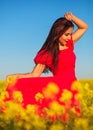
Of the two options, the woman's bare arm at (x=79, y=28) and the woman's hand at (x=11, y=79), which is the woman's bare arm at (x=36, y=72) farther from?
the woman's bare arm at (x=79, y=28)

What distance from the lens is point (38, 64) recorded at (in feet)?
17.0

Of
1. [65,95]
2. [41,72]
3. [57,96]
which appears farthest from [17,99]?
[41,72]

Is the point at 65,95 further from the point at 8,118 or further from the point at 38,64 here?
the point at 38,64

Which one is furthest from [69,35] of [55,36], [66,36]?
[55,36]

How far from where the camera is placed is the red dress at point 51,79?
4730 mm

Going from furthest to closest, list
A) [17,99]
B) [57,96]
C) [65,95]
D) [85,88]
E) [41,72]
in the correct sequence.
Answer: [41,72] → [57,96] → [85,88] → [17,99] → [65,95]

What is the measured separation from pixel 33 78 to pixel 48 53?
44cm

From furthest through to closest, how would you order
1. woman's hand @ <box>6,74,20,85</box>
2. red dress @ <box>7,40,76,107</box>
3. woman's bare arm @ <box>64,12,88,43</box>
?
woman's bare arm @ <box>64,12,88,43</box> → red dress @ <box>7,40,76,107</box> → woman's hand @ <box>6,74,20,85</box>

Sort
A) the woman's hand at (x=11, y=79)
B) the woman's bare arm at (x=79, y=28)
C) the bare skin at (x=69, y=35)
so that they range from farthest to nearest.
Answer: the woman's bare arm at (x=79, y=28), the bare skin at (x=69, y=35), the woman's hand at (x=11, y=79)

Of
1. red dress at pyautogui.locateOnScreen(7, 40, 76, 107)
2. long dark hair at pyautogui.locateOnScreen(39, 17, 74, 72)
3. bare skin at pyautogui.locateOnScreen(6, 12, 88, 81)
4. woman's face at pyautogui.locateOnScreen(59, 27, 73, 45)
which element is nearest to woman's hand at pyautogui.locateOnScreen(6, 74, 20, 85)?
bare skin at pyautogui.locateOnScreen(6, 12, 88, 81)

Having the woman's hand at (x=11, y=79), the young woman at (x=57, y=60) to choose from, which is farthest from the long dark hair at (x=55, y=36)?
the woman's hand at (x=11, y=79)

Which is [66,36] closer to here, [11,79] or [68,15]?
[68,15]

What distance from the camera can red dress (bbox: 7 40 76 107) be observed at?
Result: 15.5 ft

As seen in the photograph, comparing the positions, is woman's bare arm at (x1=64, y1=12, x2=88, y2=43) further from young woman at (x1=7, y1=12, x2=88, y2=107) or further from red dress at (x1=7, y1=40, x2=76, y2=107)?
red dress at (x1=7, y1=40, x2=76, y2=107)
